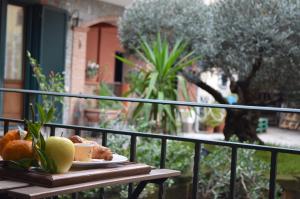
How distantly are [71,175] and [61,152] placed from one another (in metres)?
0.08

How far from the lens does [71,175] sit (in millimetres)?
1706

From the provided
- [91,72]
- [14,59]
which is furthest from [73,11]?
[91,72]

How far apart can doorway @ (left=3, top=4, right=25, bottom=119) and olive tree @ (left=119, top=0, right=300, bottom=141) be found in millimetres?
1840

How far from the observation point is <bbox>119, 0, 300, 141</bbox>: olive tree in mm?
7066

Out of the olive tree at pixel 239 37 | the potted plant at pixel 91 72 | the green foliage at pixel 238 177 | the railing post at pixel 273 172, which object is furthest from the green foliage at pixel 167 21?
the railing post at pixel 273 172

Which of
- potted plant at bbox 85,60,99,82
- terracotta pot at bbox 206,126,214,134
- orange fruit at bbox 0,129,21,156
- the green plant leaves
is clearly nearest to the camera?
the green plant leaves

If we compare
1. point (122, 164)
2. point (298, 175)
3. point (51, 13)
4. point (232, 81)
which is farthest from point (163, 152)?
point (51, 13)

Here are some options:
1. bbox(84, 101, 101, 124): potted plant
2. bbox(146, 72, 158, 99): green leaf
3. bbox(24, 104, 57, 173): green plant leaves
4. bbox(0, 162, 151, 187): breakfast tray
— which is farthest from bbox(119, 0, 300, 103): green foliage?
bbox(24, 104, 57, 173): green plant leaves

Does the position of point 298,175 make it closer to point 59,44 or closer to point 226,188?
point 226,188

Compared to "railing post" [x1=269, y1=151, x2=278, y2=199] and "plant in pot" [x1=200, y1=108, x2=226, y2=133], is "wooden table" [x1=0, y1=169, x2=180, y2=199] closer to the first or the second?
"railing post" [x1=269, y1=151, x2=278, y2=199]

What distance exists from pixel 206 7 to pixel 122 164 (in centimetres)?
628

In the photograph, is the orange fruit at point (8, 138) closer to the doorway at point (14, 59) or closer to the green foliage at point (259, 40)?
the green foliage at point (259, 40)

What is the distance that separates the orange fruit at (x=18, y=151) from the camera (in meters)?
1.79

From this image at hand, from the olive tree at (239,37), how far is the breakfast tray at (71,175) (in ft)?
17.9
